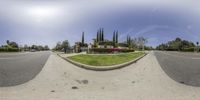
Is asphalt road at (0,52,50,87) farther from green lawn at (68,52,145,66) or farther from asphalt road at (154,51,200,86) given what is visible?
asphalt road at (154,51,200,86)

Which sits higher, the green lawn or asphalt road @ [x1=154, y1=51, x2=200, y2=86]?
the green lawn

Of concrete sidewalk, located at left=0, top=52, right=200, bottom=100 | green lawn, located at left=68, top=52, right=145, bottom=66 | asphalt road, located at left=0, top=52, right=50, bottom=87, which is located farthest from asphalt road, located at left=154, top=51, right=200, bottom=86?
asphalt road, located at left=0, top=52, right=50, bottom=87

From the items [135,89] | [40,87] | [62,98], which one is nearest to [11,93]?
[40,87]

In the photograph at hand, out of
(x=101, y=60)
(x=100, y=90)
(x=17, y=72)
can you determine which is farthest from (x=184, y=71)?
(x=17, y=72)

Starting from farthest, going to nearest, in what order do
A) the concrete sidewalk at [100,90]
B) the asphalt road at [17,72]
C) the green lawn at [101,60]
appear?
the green lawn at [101,60] < the asphalt road at [17,72] < the concrete sidewalk at [100,90]

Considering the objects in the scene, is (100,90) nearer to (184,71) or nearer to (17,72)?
(17,72)

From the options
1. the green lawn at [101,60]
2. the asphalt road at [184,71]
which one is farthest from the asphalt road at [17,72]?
the asphalt road at [184,71]

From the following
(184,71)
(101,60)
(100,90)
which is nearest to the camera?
(100,90)

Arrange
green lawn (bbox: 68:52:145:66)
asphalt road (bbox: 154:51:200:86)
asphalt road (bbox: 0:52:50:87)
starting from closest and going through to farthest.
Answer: asphalt road (bbox: 0:52:50:87) → asphalt road (bbox: 154:51:200:86) → green lawn (bbox: 68:52:145:66)

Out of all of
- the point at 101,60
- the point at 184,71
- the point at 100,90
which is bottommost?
the point at 100,90

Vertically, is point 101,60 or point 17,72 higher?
point 101,60

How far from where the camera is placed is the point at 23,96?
6000 millimetres

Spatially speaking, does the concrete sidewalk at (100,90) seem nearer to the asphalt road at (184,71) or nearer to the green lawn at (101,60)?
the asphalt road at (184,71)

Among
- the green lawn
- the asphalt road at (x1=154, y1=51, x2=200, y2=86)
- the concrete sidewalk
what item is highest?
the green lawn
